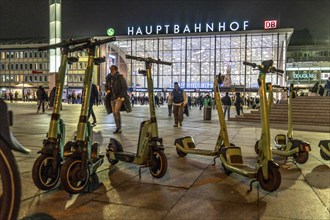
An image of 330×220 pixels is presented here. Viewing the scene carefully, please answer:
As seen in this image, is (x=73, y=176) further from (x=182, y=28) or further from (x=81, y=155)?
(x=182, y=28)

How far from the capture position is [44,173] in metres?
4.06

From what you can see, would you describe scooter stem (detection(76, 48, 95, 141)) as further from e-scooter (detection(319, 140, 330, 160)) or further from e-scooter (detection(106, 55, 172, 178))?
e-scooter (detection(319, 140, 330, 160))

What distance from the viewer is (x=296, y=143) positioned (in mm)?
6332

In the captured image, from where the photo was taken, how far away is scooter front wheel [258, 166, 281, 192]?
13.5ft

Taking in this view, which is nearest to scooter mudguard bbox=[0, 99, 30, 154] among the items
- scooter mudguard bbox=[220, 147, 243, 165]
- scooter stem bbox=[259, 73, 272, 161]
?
scooter stem bbox=[259, 73, 272, 161]

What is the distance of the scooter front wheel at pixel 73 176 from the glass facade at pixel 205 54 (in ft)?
203

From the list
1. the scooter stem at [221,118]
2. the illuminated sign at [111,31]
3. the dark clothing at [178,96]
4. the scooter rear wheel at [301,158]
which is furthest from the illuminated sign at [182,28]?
the scooter stem at [221,118]

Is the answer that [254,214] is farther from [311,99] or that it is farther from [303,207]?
[311,99]

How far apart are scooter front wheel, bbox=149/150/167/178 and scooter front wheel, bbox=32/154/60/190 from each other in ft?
4.44

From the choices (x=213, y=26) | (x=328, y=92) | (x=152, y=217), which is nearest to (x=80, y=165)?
(x=152, y=217)

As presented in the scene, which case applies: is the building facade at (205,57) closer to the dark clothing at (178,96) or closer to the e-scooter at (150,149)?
the dark clothing at (178,96)

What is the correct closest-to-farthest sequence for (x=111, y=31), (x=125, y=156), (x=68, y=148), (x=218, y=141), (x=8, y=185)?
1. (x=8, y=185)
2. (x=68, y=148)
3. (x=125, y=156)
4. (x=218, y=141)
5. (x=111, y=31)

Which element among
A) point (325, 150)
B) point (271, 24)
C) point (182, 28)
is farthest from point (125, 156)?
point (182, 28)

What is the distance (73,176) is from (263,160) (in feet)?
7.63
